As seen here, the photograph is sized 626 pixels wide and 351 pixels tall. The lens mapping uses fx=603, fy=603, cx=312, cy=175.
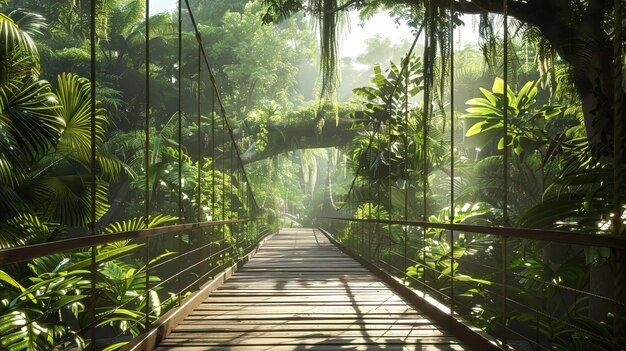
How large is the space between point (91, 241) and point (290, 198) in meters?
26.5

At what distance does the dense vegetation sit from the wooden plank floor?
30 cm

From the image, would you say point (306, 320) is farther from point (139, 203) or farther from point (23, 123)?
point (139, 203)

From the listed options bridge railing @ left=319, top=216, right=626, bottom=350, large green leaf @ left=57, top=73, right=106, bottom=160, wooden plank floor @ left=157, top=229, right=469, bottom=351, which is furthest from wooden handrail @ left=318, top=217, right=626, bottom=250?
large green leaf @ left=57, top=73, right=106, bottom=160

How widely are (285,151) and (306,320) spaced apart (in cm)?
1118

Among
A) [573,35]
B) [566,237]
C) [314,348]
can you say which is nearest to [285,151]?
[573,35]

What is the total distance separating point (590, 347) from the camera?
2.71 metres

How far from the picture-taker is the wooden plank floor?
2.68m

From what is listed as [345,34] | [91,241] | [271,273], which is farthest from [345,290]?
[91,241]

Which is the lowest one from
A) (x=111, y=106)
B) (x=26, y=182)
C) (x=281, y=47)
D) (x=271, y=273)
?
(x=271, y=273)

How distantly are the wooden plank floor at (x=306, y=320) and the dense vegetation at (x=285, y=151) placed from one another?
0.99ft

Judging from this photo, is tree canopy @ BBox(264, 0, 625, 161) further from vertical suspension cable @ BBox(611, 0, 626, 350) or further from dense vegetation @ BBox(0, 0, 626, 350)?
vertical suspension cable @ BBox(611, 0, 626, 350)

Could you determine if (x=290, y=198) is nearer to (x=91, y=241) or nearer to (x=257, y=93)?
(x=257, y=93)

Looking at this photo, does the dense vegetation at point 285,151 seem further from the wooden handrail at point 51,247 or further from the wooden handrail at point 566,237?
the wooden handrail at point 51,247

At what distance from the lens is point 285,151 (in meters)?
14.4
